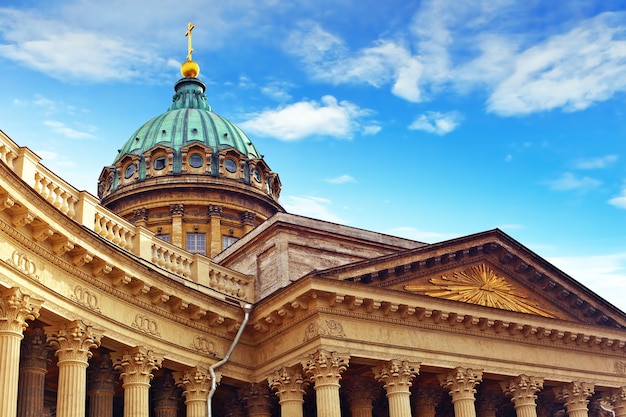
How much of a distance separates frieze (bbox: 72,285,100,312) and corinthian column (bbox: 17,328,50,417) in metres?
1.32

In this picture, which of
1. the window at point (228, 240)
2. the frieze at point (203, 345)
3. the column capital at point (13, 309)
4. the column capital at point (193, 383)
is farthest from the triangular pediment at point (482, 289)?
the window at point (228, 240)

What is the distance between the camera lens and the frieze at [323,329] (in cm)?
2486

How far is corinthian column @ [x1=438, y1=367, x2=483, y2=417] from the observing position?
27.0 meters

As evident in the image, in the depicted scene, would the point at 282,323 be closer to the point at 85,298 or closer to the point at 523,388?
the point at 85,298

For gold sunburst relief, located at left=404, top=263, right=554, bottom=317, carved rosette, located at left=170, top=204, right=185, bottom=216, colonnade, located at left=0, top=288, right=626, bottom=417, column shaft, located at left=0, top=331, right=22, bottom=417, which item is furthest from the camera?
carved rosette, located at left=170, top=204, right=185, bottom=216

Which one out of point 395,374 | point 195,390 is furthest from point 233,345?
point 395,374

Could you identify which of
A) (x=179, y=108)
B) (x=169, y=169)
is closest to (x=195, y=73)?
(x=179, y=108)

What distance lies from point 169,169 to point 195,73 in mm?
11765

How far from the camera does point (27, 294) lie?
19.1 metres

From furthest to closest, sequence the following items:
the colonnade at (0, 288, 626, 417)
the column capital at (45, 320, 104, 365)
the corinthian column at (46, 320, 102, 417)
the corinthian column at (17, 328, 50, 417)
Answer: the corinthian column at (17, 328, 50, 417)
the column capital at (45, 320, 104, 365)
the corinthian column at (46, 320, 102, 417)
the colonnade at (0, 288, 626, 417)

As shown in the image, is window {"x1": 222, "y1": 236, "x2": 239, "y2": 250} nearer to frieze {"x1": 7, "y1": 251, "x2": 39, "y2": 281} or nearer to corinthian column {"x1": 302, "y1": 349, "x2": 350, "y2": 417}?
corinthian column {"x1": 302, "y1": 349, "x2": 350, "y2": 417}

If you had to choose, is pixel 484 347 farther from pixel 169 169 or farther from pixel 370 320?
pixel 169 169

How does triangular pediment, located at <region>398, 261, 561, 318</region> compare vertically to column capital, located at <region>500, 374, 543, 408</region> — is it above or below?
above

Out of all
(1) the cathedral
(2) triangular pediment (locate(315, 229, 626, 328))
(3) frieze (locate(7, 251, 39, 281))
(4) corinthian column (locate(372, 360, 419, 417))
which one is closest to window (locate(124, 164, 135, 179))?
(1) the cathedral
